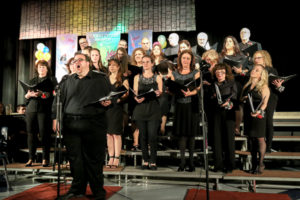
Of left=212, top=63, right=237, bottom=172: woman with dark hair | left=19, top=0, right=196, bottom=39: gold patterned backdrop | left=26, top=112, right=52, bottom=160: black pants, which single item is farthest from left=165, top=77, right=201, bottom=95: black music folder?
left=19, top=0, right=196, bottom=39: gold patterned backdrop

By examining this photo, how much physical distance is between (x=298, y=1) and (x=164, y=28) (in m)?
3.14

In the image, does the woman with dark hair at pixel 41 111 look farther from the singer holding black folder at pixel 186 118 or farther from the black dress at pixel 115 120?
the singer holding black folder at pixel 186 118

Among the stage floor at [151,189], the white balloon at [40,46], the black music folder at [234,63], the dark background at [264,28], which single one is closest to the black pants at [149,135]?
the stage floor at [151,189]

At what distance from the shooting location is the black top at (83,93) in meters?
2.65

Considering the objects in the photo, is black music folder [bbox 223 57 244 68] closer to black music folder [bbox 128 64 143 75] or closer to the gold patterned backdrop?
black music folder [bbox 128 64 143 75]

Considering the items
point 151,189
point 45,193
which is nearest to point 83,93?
point 45,193

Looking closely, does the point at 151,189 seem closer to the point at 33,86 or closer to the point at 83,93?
the point at 83,93

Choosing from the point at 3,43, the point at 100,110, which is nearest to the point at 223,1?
the point at 100,110

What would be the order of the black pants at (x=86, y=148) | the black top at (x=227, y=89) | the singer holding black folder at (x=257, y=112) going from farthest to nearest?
the black top at (x=227, y=89)
the singer holding black folder at (x=257, y=112)
the black pants at (x=86, y=148)

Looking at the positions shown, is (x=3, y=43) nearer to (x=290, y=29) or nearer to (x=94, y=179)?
(x=94, y=179)

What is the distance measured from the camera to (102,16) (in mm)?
7773

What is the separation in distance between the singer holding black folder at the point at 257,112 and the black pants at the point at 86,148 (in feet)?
5.82

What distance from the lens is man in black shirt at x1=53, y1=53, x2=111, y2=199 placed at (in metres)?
2.63

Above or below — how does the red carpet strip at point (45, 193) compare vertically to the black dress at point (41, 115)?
below
